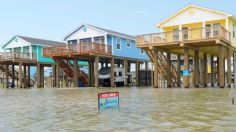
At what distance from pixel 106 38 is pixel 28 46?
556 inches

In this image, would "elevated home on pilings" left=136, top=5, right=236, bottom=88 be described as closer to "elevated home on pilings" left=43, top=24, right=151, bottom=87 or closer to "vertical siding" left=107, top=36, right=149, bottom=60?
"elevated home on pilings" left=43, top=24, right=151, bottom=87

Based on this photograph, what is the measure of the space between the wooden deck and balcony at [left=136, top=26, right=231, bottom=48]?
622cm

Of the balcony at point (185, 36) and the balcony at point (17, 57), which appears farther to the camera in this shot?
the balcony at point (17, 57)

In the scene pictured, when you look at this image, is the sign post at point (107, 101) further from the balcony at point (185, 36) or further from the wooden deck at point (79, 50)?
the wooden deck at point (79, 50)

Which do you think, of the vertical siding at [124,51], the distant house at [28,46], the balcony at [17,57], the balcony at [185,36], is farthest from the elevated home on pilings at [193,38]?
the distant house at [28,46]

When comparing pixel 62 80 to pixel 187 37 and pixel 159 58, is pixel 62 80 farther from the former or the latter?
pixel 187 37

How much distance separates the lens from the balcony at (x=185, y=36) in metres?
27.5

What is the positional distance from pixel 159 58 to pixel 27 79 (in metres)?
24.2

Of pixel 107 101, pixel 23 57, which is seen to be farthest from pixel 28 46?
pixel 107 101

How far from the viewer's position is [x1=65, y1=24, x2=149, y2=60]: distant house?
40344 millimetres

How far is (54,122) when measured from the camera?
878cm

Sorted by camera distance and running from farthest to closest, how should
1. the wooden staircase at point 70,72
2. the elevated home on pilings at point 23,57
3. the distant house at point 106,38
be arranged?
1. the elevated home on pilings at point 23,57
2. the distant house at point 106,38
3. the wooden staircase at point 70,72

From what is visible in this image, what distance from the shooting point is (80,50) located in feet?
117

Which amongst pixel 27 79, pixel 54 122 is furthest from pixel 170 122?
pixel 27 79
